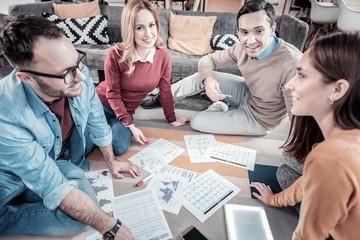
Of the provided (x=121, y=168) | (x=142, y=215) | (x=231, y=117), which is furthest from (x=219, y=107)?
(x=142, y=215)

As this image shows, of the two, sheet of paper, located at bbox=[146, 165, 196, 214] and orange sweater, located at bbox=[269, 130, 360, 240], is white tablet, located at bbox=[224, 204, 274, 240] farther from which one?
orange sweater, located at bbox=[269, 130, 360, 240]

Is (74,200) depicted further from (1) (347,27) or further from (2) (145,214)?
(1) (347,27)

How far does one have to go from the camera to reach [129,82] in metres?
1.64

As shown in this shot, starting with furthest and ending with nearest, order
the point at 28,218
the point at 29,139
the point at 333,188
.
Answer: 1. the point at 28,218
2. the point at 29,139
3. the point at 333,188

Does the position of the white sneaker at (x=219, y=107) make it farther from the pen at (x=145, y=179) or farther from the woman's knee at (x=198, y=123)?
the pen at (x=145, y=179)

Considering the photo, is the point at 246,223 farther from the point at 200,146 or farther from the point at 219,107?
the point at 219,107

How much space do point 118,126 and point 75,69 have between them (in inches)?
30.9

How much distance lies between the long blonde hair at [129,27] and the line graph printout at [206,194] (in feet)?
2.87

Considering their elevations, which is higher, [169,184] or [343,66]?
[343,66]

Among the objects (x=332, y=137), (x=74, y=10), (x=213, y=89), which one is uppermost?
(x=74, y=10)

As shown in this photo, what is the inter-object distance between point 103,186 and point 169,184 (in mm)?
396

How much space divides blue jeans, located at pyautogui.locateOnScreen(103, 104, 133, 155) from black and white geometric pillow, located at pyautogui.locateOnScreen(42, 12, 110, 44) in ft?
5.00

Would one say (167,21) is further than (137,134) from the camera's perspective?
Yes

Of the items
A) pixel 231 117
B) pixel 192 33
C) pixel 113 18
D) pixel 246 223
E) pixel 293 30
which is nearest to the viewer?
pixel 246 223
